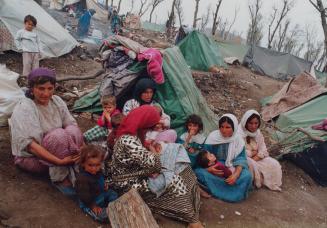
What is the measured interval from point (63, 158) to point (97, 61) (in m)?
6.38

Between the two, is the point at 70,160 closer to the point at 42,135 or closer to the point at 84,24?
the point at 42,135

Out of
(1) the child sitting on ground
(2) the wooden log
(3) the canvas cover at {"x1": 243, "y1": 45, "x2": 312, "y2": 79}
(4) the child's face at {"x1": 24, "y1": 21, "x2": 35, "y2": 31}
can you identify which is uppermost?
(3) the canvas cover at {"x1": 243, "y1": 45, "x2": 312, "y2": 79}

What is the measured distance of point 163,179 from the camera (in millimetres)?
2756

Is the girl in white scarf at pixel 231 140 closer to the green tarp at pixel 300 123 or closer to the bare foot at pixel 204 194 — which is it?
the bare foot at pixel 204 194

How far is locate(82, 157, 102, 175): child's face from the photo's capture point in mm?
2490

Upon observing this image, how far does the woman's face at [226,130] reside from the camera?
3.47m

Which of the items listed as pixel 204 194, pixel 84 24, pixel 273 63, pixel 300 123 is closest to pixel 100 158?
pixel 204 194

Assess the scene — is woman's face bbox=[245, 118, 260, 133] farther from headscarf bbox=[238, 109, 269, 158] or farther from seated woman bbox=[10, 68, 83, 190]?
seated woman bbox=[10, 68, 83, 190]

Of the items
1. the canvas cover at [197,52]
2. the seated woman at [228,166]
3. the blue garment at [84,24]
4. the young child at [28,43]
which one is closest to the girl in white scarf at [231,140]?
the seated woman at [228,166]

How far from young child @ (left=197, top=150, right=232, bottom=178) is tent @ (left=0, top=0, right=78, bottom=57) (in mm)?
4525

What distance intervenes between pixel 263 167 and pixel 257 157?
0.14 m

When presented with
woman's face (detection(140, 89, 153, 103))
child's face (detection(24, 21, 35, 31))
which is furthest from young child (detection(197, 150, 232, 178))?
child's face (detection(24, 21, 35, 31))

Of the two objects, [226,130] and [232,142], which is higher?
→ [226,130]

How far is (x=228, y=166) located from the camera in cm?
349
